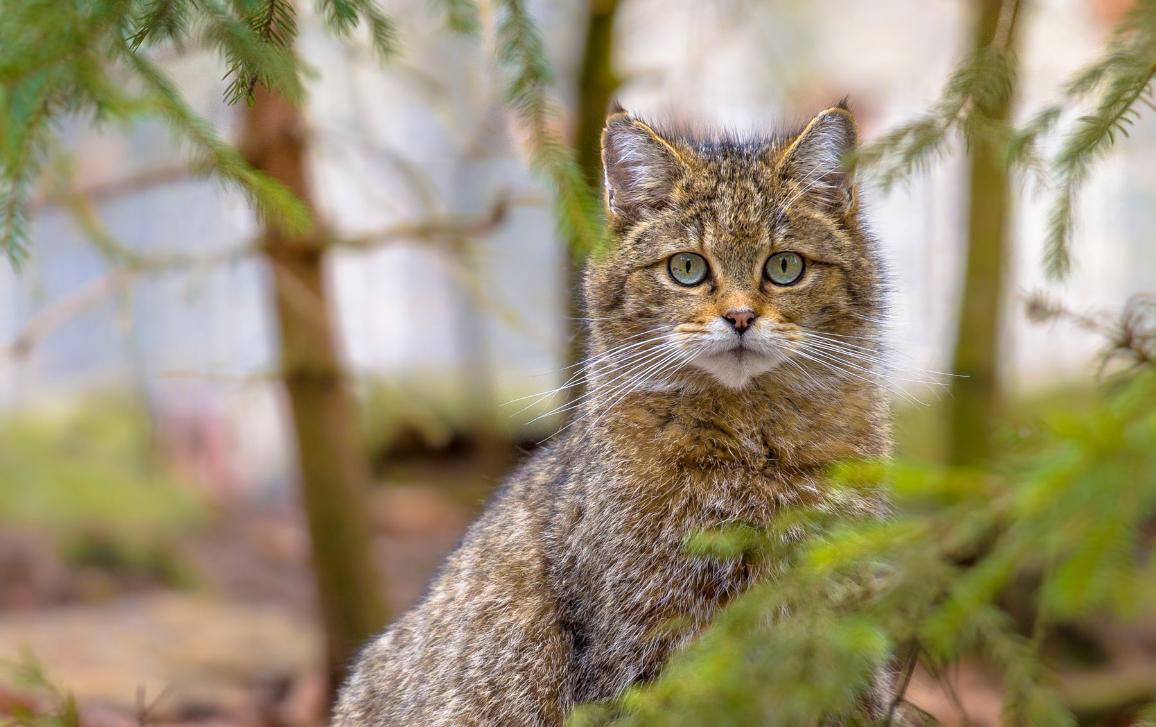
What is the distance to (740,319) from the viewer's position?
342 cm

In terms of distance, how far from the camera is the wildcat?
3.46 m

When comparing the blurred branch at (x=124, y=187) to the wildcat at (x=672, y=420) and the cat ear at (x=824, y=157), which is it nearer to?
the wildcat at (x=672, y=420)

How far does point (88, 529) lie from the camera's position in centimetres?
948


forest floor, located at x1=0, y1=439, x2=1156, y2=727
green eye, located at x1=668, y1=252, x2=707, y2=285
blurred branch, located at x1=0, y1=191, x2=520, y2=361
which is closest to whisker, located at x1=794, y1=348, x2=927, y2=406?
green eye, located at x1=668, y1=252, x2=707, y2=285

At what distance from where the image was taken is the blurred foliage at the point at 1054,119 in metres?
2.41

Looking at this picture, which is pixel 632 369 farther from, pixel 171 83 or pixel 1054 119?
pixel 171 83

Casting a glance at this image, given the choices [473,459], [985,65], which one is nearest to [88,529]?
[473,459]

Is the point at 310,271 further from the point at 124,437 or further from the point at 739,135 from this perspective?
the point at 124,437

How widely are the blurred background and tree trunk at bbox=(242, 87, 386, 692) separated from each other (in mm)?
24

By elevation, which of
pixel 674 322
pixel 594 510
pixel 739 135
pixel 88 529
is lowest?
pixel 88 529

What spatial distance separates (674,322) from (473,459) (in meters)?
8.67

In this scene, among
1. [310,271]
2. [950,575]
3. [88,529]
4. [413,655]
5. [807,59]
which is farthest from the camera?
[807,59]

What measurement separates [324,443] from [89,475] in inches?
174

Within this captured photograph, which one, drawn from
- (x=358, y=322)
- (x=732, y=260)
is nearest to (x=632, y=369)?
(x=732, y=260)
